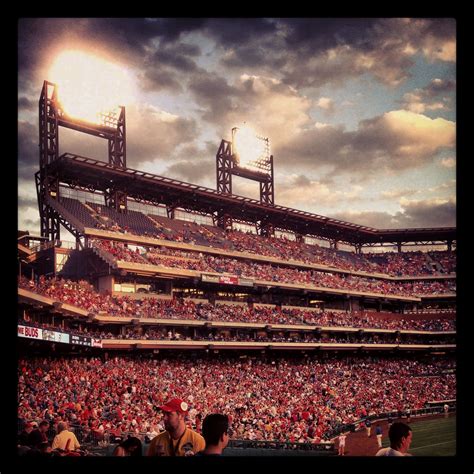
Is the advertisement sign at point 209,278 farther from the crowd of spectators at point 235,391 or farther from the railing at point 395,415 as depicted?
the railing at point 395,415

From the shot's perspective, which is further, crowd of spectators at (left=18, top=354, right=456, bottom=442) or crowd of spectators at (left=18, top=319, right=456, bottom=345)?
crowd of spectators at (left=18, top=319, right=456, bottom=345)

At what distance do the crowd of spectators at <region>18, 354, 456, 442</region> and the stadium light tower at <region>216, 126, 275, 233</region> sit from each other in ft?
55.7

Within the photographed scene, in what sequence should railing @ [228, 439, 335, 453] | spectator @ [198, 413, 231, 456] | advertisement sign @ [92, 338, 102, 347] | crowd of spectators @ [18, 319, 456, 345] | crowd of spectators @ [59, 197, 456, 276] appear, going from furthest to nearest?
crowd of spectators @ [59, 197, 456, 276], crowd of spectators @ [18, 319, 456, 345], advertisement sign @ [92, 338, 102, 347], railing @ [228, 439, 335, 453], spectator @ [198, 413, 231, 456]

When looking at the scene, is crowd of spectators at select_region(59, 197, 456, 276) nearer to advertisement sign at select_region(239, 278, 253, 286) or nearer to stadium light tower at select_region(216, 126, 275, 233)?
stadium light tower at select_region(216, 126, 275, 233)

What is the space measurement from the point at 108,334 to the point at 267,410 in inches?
407

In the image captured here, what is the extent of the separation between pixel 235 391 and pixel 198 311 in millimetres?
8287

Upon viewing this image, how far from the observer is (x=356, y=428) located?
1190 inches

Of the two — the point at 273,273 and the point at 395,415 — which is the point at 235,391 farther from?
the point at 273,273

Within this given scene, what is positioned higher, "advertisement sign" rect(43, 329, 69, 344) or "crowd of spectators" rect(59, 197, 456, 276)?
"crowd of spectators" rect(59, 197, 456, 276)

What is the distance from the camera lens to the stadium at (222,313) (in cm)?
2522

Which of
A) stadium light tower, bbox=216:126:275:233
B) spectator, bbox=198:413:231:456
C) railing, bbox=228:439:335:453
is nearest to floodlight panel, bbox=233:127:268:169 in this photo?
stadium light tower, bbox=216:126:275:233

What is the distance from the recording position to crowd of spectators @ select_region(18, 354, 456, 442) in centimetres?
2156
